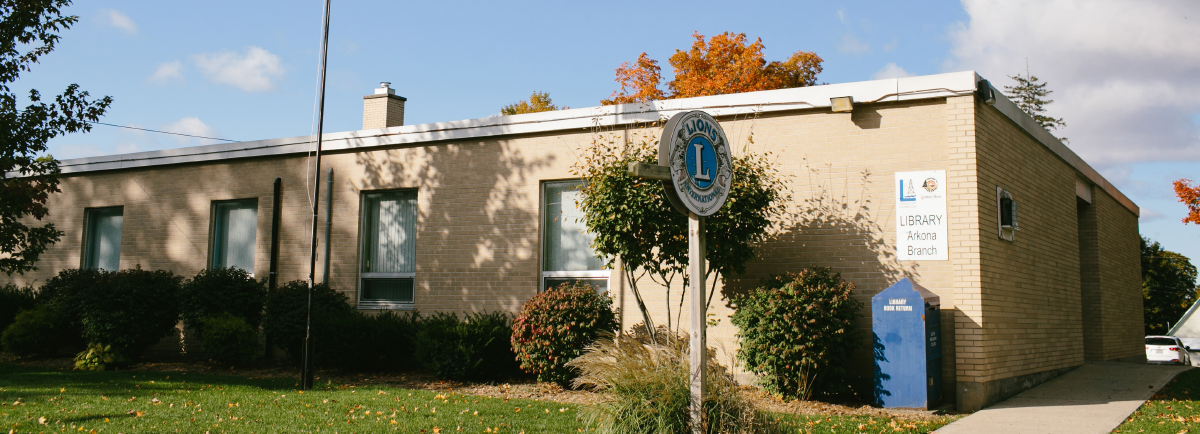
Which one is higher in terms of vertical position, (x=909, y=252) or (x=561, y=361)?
(x=909, y=252)

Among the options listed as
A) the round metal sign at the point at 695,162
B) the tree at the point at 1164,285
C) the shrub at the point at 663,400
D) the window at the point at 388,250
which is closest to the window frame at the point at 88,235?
the window at the point at 388,250

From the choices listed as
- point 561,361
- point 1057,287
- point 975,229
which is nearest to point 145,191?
point 561,361

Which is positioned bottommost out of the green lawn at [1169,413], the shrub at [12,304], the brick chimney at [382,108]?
the green lawn at [1169,413]

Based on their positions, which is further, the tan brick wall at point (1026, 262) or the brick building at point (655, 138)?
the brick building at point (655, 138)

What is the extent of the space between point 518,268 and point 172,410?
551cm

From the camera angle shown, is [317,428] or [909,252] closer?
[317,428]

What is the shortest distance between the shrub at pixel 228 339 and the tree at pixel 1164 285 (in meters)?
54.2

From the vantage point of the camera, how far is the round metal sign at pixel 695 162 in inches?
227

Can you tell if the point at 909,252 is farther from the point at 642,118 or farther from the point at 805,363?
the point at 642,118

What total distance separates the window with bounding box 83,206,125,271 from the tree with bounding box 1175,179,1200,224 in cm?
3540

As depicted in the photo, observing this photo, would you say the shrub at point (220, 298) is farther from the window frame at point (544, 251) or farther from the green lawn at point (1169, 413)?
the green lawn at point (1169, 413)

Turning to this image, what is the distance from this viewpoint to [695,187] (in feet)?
19.7

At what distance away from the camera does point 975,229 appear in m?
10.3

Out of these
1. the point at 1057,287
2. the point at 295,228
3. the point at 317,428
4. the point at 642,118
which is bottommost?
the point at 317,428
